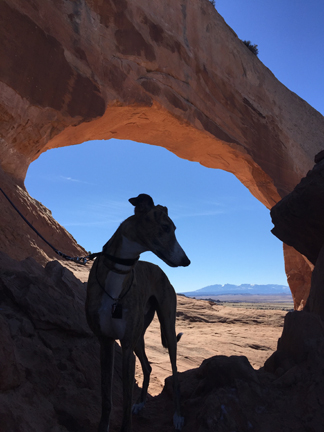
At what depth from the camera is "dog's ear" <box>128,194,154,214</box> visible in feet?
9.30

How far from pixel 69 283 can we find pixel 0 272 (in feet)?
4.09

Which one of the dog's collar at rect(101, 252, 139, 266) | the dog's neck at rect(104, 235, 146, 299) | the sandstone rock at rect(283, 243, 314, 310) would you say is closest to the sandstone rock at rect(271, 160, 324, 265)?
the dog's neck at rect(104, 235, 146, 299)

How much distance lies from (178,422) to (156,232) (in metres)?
2.09

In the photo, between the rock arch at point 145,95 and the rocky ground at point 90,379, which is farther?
the rock arch at point 145,95

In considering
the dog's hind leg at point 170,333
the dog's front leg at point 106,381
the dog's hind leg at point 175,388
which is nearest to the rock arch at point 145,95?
the dog's hind leg at point 170,333

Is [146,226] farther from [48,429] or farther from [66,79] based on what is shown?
[66,79]

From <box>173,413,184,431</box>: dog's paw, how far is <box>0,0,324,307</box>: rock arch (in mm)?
5712

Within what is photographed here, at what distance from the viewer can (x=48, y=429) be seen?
8.04 ft

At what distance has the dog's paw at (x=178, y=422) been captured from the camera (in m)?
3.17

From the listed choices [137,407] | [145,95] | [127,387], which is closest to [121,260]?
[127,387]

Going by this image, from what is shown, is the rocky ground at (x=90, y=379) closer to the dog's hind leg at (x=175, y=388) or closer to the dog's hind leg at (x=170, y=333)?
the dog's hind leg at (x=175, y=388)

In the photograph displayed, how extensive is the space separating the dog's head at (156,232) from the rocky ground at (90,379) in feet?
4.72

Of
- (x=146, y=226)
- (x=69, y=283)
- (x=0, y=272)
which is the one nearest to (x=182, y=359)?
(x=69, y=283)

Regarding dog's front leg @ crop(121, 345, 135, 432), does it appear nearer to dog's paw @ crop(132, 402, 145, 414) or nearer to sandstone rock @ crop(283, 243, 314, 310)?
dog's paw @ crop(132, 402, 145, 414)
